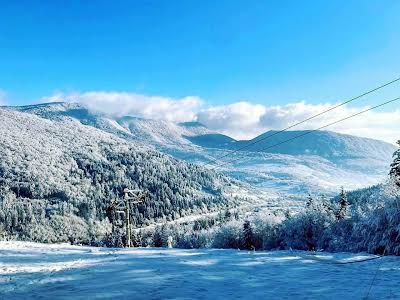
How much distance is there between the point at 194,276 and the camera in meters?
17.3

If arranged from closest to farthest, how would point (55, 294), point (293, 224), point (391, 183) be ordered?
1. point (55, 294)
2. point (391, 183)
3. point (293, 224)

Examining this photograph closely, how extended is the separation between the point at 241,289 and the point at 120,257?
975cm

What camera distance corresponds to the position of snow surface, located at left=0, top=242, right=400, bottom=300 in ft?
47.7

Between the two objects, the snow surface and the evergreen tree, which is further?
the evergreen tree

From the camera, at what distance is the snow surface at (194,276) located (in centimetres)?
1454

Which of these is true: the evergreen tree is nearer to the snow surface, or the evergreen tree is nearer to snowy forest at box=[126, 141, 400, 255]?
snowy forest at box=[126, 141, 400, 255]

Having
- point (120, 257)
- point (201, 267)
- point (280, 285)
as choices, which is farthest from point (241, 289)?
point (120, 257)

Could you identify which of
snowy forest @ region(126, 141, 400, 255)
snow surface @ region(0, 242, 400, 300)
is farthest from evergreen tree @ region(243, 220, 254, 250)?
snow surface @ region(0, 242, 400, 300)

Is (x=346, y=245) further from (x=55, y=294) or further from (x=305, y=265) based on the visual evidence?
(x=55, y=294)

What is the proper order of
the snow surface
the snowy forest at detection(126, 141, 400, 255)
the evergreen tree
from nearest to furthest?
1. the snow surface
2. the snowy forest at detection(126, 141, 400, 255)
3. the evergreen tree

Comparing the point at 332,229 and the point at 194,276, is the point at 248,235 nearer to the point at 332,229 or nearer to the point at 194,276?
the point at 332,229

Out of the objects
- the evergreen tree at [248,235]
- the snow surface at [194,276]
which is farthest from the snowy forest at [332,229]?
the snow surface at [194,276]

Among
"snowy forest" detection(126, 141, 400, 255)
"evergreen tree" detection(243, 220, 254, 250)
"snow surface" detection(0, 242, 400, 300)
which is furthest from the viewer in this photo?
"evergreen tree" detection(243, 220, 254, 250)

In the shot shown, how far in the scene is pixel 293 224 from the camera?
7412 centimetres
